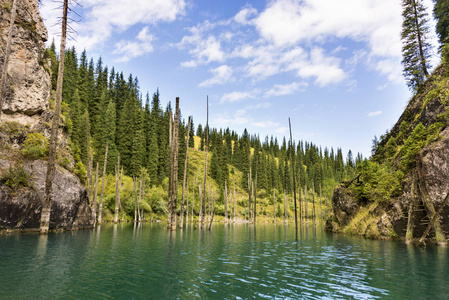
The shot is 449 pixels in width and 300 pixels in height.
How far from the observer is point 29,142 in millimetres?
29969

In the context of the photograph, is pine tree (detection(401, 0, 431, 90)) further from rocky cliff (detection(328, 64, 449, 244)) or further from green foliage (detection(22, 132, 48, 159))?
green foliage (detection(22, 132, 48, 159))

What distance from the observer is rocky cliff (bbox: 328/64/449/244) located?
2394 centimetres

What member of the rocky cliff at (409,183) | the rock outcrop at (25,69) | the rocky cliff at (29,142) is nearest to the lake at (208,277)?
the rocky cliff at (409,183)

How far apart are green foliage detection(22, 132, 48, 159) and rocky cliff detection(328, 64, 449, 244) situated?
39.4 metres

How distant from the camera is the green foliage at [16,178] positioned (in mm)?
24641

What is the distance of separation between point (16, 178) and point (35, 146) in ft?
16.7

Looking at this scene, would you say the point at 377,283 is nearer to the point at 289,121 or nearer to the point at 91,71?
the point at 289,121

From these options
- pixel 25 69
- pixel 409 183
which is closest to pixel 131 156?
pixel 25 69

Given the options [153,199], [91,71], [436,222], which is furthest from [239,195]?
[436,222]

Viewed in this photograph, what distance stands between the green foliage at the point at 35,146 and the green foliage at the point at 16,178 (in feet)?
7.74

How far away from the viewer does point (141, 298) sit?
7.48m

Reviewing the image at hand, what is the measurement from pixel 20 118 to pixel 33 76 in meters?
5.99

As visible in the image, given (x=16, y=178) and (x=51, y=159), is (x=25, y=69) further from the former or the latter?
(x=51, y=159)

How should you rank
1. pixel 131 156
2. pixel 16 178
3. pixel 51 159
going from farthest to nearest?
1. pixel 131 156
2. pixel 16 178
3. pixel 51 159
